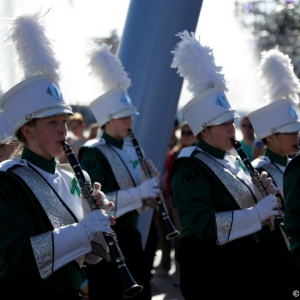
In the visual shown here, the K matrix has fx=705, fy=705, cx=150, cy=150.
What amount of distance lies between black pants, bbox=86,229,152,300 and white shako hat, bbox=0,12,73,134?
1.80 meters

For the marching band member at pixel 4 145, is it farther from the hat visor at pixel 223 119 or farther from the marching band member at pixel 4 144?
the hat visor at pixel 223 119

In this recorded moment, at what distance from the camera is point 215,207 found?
4090 millimetres

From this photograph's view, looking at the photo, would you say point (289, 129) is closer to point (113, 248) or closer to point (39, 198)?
point (113, 248)

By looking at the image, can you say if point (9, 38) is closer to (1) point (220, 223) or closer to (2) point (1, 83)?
(2) point (1, 83)

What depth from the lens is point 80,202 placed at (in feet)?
11.8

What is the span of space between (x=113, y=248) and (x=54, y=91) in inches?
33.0

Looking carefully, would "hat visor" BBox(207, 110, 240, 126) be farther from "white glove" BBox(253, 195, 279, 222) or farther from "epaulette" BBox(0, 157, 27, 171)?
"epaulette" BBox(0, 157, 27, 171)

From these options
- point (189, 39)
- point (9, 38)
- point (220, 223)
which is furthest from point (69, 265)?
point (189, 39)

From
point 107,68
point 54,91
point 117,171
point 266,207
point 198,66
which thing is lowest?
point 266,207

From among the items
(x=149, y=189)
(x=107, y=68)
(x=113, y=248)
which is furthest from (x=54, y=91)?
(x=107, y=68)

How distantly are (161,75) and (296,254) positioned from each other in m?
3.71

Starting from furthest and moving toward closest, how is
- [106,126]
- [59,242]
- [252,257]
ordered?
[106,126] → [252,257] → [59,242]

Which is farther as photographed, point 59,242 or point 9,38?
point 9,38

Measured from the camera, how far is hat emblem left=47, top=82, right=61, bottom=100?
3.51m
